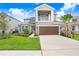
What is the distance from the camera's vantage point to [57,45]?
5.98 m

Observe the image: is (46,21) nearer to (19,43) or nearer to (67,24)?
(67,24)

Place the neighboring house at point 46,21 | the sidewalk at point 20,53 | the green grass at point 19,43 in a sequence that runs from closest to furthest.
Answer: the sidewalk at point 20,53 → the green grass at point 19,43 → the neighboring house at point 46,21

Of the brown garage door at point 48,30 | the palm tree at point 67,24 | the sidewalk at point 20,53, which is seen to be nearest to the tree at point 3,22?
the sidewalk at point 20,53

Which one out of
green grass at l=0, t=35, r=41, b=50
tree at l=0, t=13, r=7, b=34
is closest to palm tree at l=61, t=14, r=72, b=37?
green grass at l=0, t=35, r=41, b=50

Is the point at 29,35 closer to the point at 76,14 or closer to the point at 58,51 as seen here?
the point at 58,51

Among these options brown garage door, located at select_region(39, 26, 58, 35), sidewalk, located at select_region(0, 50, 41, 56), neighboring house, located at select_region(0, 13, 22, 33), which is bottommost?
sidewalk, located at select_region(0, 50, 41, 56)

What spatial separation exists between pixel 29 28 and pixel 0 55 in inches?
46.3

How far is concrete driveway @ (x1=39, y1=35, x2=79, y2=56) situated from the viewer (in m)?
5.71

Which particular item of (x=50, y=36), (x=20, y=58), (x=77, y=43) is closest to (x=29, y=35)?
(x=50, y=36)

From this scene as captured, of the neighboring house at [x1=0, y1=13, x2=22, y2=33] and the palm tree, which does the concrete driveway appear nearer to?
the palm tree

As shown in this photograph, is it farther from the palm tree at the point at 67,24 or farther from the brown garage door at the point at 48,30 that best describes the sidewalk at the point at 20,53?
the palm tree at the point at 67,24

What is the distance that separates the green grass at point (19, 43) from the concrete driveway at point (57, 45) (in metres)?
0.22

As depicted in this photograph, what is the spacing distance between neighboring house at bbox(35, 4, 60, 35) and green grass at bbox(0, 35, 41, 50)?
1.27 ft

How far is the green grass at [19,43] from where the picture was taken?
588 centimetres
